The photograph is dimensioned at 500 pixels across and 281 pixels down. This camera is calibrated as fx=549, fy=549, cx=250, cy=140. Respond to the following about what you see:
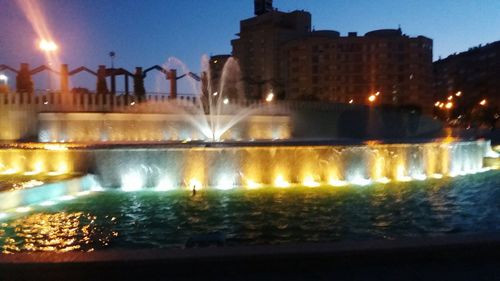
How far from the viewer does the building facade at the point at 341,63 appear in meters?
80.4

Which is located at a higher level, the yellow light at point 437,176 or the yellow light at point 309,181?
the yellow light at point 309,181

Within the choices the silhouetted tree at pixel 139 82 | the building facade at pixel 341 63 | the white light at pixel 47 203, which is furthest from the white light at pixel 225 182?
the building facade at pixel 341 63

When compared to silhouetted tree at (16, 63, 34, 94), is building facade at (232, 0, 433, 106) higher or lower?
higher

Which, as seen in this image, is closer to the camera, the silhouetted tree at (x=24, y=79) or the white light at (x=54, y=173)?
the white light at (x=54, y=173)

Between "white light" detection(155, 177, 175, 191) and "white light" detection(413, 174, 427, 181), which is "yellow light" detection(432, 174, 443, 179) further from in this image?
"white light" detection(155, 177, 175, 191)

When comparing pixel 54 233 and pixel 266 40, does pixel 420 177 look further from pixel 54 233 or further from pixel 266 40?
pixel 266 40

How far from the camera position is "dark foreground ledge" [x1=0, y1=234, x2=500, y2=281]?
471cm

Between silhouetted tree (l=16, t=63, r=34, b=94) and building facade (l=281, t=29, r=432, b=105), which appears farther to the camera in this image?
building facade (l=281, t=29, r=432, b=105)

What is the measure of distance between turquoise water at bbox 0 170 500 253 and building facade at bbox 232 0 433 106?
66.9m

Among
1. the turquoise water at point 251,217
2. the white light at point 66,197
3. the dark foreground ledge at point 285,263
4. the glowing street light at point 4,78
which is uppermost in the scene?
the glowing street light at point 4,78

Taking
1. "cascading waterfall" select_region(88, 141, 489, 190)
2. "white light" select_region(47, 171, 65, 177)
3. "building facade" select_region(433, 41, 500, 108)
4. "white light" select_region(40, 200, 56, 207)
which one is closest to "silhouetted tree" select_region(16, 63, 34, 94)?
"white light" select_region(47, 171, 65, 177)

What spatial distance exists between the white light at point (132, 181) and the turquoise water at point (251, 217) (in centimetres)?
83

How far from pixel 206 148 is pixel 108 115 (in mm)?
8881

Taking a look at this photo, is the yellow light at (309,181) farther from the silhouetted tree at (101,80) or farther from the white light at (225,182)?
the silhouetted tree at (101,80)
